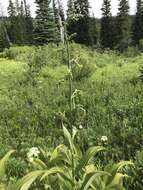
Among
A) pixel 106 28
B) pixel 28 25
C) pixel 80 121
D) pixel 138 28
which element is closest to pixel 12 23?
pixel 28 25

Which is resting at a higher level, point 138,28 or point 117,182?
point 117,182

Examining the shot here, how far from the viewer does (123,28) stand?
70688 millimetres

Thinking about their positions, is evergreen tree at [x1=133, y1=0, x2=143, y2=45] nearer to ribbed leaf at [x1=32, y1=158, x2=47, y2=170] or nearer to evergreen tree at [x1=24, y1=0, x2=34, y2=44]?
evergreen tree at [x1=24, y1=0, x2=34, y2=44]

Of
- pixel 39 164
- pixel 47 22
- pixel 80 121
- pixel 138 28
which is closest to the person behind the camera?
pixel 47 22

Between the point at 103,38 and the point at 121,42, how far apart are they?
3.96 m

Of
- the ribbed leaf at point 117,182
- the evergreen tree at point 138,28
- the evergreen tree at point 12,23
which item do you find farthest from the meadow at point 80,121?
the evergreen tree at point 12,23

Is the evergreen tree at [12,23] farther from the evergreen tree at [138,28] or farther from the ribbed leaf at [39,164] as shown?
the ribbed leaf at [39,164]

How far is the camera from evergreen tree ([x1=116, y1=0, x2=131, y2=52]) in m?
69.9

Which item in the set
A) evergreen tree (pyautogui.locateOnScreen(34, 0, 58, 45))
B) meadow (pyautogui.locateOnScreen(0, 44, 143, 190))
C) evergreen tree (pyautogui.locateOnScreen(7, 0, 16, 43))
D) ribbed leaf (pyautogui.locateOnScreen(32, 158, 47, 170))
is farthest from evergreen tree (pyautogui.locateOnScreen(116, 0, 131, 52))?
ribbed leaf (pyautogui.locateOnScreen(32, 158, 47, 170))

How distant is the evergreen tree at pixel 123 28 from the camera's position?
69.9m

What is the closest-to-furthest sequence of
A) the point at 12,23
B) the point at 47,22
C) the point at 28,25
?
the point at 47,22
the point at 12,23
the point at 28,25

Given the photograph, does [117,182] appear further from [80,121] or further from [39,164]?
[80,121]

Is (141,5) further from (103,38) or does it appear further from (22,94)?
(22,94)

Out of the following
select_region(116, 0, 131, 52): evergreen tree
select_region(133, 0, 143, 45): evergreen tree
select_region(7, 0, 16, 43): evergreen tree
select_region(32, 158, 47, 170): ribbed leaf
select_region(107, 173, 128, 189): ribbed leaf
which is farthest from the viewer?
select_region(7, 0, 16, 43): evergreen tree
